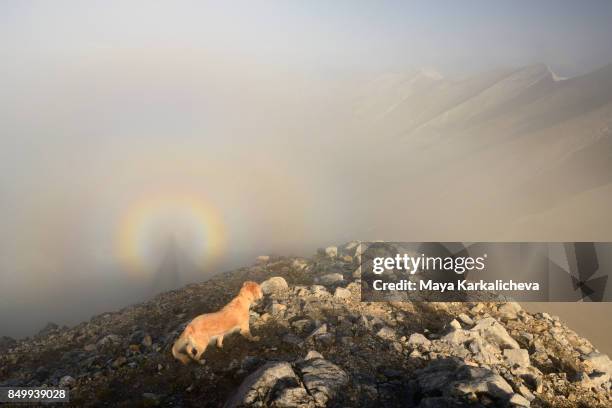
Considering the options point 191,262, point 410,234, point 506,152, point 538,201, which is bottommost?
point 191,262

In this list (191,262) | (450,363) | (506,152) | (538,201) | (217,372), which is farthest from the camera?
(506,152)

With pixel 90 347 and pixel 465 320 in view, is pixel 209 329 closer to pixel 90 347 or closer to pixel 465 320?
pixel 90 347

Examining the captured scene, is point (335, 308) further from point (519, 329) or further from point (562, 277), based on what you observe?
point (562, 277)

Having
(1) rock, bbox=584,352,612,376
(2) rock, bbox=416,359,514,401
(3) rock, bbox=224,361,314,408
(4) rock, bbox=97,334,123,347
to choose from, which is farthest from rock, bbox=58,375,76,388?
(1) rock, bbox=584,352,612,376

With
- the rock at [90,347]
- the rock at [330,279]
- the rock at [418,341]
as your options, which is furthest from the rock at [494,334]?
the rock at [90,347]

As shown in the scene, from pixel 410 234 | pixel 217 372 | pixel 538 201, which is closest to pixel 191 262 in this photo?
pixel 410 234

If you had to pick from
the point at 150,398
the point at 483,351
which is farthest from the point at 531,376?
the point at 150,398

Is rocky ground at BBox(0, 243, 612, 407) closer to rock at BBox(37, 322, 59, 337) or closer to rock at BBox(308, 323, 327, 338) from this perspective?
rock at BBox(308, 323, 327, 338)

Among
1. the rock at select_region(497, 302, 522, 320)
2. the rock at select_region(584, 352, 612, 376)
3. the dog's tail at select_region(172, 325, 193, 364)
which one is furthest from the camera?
the rock at select_region(497, 302, 522, 320)
